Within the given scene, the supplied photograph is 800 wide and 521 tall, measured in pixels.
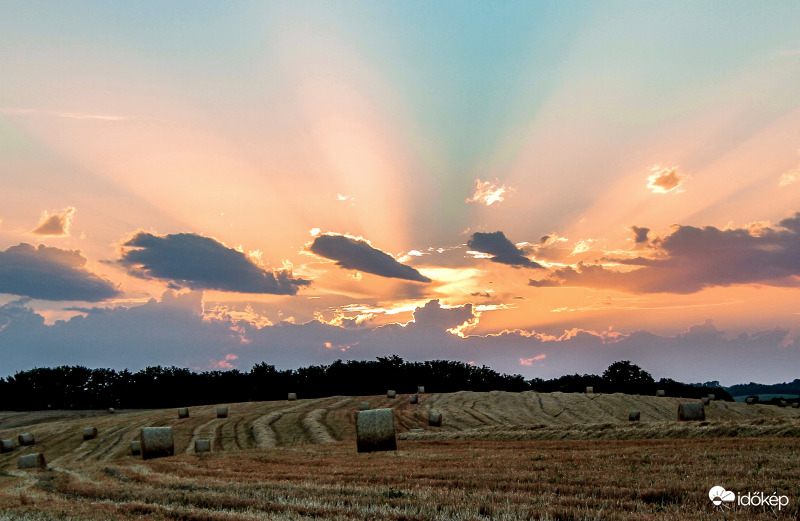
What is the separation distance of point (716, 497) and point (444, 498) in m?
4.90

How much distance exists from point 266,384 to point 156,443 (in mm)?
78693

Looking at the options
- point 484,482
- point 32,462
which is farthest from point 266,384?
point 484,482

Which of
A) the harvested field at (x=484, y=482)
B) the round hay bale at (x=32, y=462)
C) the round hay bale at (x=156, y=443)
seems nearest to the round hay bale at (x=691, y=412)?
the harvested field at (x=484, y=482)

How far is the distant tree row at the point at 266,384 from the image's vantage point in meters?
109

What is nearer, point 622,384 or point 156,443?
point 156,443

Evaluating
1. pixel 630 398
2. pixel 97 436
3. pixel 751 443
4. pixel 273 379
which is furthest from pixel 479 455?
pixel 273 379

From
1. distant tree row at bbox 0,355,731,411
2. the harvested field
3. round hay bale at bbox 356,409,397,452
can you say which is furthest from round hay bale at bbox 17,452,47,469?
distant tree row at bbox 0,355,731,411

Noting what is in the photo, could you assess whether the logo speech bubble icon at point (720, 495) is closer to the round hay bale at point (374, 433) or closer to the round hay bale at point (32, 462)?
the round hay bale at point (374, 433)

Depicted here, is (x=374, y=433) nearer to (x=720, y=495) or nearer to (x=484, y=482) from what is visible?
(x=484, y=482)

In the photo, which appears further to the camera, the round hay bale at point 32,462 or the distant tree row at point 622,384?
the distant tree row at point 622,384

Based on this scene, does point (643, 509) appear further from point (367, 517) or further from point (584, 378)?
point (584, 378)

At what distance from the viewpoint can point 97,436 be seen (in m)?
52.5

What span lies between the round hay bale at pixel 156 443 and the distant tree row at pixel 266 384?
234 feet

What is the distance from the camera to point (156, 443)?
3547cm
